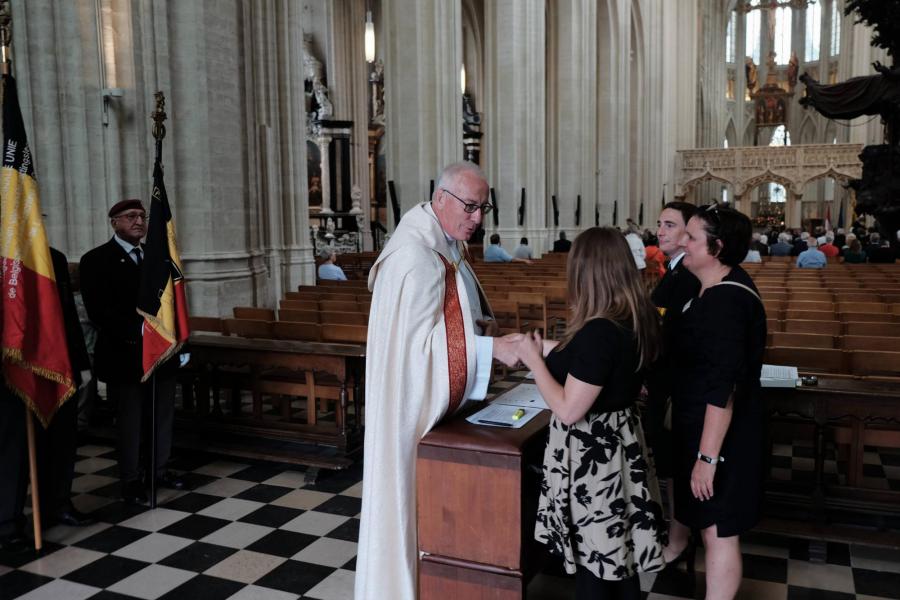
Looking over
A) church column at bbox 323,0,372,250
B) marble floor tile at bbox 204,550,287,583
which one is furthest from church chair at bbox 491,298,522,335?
church column at bbox 323,0,372,250

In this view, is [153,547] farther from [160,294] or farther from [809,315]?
[809,315]

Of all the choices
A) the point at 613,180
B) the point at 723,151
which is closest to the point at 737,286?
the point at 613,180

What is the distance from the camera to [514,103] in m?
19.0

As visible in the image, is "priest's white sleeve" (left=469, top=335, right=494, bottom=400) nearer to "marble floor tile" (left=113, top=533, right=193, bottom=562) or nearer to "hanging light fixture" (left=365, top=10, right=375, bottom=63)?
"marble floor tile" (left=113, top=533, right=193, bottom=562)

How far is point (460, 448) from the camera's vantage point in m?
2.61

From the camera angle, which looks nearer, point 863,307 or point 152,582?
point 152,582

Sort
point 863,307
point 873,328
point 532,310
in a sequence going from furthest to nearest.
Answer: point 532,310
point 863,307
point 873,328

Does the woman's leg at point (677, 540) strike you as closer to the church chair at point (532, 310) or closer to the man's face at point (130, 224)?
the man's face at point (130, 224)

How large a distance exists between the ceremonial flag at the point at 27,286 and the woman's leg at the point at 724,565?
334 centimetres

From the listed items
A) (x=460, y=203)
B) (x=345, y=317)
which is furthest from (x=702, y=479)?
(x=345, y=317)

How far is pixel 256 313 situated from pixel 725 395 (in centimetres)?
524

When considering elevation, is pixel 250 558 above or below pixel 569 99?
below

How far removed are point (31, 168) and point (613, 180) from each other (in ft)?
86.2

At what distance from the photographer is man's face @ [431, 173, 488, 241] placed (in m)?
2.75
